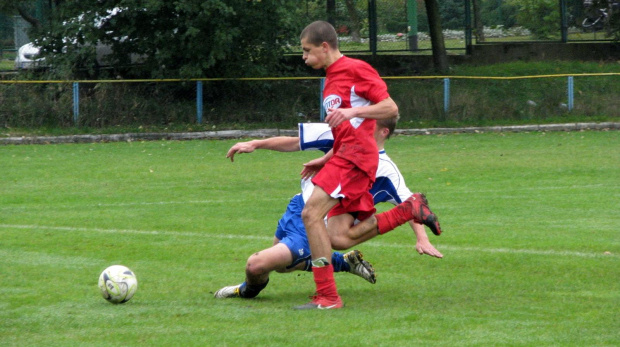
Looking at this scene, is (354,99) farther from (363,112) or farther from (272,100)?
(272,100)

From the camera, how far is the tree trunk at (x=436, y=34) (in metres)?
28.1

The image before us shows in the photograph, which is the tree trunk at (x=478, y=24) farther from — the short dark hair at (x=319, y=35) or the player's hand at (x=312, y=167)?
the short dark hair at (x=319, y=35)

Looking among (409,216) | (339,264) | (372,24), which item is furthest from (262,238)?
(372,24)

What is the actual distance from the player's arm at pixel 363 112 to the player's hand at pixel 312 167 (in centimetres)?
67

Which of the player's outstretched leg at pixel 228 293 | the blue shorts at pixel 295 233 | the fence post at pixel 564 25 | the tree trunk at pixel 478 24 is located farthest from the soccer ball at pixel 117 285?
the fence post at pixel 564 25

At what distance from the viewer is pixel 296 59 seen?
27297 mm

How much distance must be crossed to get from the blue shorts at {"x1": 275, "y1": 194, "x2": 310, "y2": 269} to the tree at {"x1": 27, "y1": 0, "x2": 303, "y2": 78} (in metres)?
15.5

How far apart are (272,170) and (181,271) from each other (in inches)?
309

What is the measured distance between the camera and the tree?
2217 centimetres

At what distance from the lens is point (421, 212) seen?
632 cm

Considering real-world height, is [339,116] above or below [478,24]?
below

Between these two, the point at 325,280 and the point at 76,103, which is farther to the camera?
the point at 76,103

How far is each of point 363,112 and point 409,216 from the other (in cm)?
97

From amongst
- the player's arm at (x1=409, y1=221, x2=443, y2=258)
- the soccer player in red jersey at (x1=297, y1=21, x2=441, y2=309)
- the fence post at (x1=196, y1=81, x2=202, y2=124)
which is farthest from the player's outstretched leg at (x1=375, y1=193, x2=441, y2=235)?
the fence post at (x1=196, y1=81, x2=202, y2=124)
